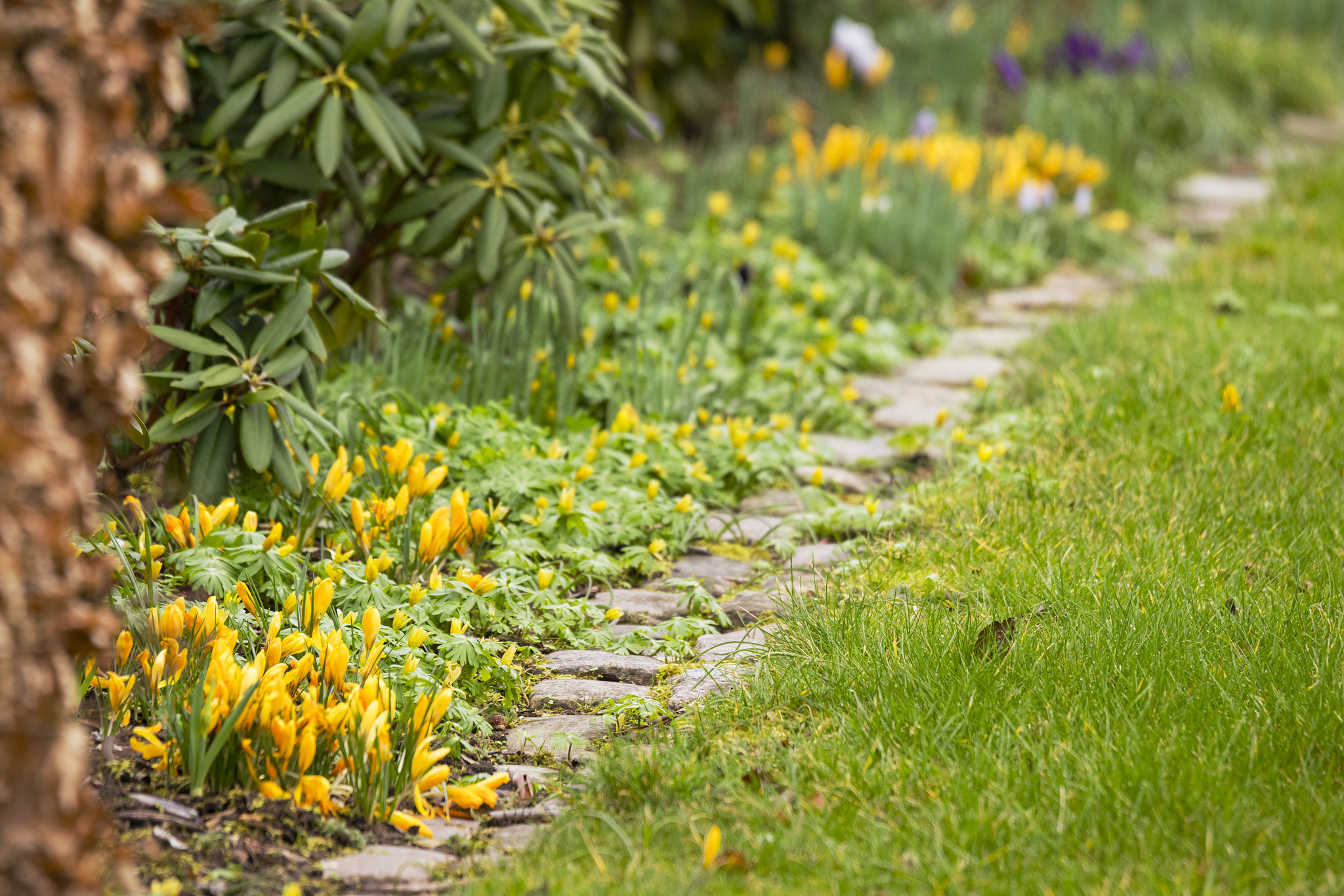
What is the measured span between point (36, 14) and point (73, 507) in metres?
0.54

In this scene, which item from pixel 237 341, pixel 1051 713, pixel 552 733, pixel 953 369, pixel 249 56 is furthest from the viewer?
pixel 953 369

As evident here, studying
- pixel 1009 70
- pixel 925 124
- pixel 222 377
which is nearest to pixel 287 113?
pixel 222 377

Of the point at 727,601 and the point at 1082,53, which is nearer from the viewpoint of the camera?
the point at 727,601

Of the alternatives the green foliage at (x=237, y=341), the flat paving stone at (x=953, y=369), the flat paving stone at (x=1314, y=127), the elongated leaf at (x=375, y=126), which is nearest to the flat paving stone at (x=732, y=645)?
the green foliage at (x=237, y=341)

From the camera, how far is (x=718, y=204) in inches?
211

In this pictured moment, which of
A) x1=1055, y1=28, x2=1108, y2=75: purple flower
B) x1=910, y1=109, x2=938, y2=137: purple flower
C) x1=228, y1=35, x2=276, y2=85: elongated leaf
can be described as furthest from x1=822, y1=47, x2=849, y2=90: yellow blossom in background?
x1=228, y1=35, x2=276, y2=85: elongated leaf

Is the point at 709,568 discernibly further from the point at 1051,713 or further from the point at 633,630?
the point at 1051,713

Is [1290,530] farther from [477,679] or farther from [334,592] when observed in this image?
[334,592]

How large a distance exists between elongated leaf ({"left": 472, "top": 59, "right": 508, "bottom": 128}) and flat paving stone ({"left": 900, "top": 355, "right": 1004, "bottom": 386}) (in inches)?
73.7

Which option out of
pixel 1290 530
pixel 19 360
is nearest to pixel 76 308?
pixel 19 360

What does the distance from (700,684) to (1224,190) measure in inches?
225

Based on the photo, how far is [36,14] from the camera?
4.13 feet

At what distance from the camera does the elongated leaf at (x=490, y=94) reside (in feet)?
11.1

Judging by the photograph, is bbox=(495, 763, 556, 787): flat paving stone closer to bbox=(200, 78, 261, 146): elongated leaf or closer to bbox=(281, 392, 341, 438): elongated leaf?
bbox=(281, 392, 341, 438): elongated leaf
